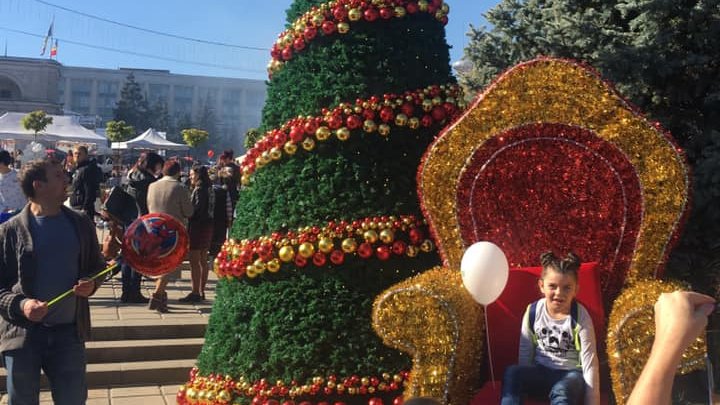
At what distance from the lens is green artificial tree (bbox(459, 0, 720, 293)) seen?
5.13 meters

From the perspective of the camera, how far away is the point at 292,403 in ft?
11.7

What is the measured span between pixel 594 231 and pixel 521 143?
2.16 ft

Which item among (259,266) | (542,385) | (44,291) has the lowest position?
(542,385)

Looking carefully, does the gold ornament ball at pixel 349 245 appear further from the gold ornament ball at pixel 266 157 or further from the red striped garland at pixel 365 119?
the gold ornament ball at pixel 266 157

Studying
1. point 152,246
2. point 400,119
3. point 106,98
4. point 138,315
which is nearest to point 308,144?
point 400,119

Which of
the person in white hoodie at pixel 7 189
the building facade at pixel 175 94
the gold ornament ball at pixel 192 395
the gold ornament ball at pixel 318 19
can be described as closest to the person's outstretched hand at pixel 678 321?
the gold ornament ball at pixel 318 19

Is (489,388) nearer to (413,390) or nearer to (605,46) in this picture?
(413,390)

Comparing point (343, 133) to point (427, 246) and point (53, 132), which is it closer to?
point (427, 246)

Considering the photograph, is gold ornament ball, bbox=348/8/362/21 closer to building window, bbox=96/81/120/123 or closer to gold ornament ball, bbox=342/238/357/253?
gold ornament ball, bbox=342/238/357/253

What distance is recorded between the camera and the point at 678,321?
153 centimetres

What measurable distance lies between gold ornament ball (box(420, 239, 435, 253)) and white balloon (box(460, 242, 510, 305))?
439 mm

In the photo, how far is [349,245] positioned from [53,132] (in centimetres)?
2674

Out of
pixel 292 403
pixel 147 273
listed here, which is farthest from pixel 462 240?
pixel 147 273

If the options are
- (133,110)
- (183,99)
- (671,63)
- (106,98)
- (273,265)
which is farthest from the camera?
(183,99)
